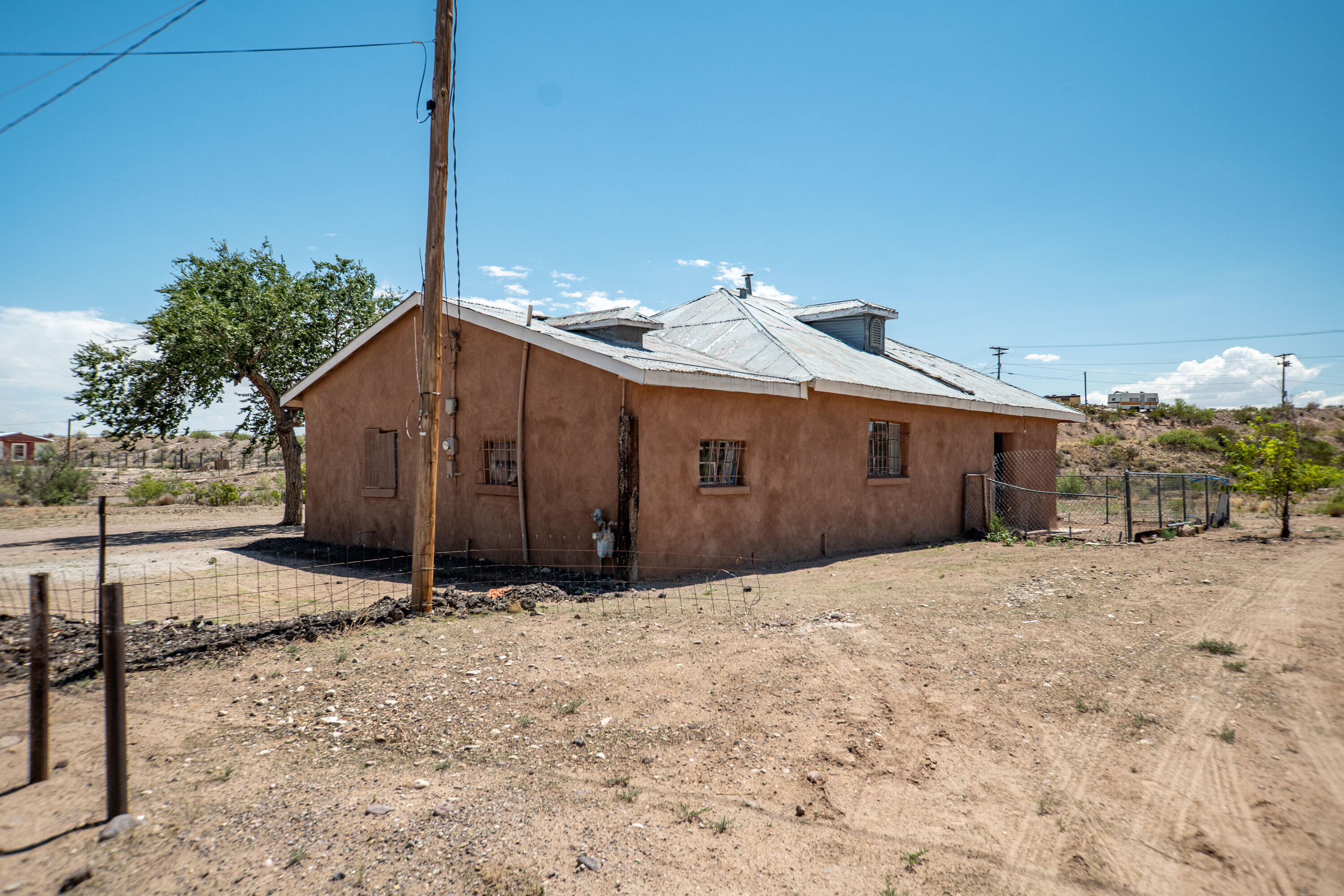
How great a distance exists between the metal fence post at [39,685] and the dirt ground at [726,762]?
0.13m

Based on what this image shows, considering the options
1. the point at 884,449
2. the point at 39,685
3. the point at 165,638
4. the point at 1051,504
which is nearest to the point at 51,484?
the point at 165,638

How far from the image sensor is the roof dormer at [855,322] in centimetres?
1695

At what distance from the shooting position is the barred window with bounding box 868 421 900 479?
13.5 meters

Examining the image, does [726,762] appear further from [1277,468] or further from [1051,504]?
[1051,504]

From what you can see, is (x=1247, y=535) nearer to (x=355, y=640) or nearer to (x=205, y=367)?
(x=355, y=640)

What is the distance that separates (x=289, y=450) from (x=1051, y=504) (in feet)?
61.4

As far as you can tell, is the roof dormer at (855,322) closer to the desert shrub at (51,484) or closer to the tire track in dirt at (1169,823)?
the tire track in dirt at (1169,823)

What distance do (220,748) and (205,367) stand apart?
16.2 metres

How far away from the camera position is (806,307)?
18094 mm

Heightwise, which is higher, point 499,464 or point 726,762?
point 499,464

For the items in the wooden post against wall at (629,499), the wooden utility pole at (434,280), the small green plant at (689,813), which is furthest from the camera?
the wooden post against wall at (629,499)

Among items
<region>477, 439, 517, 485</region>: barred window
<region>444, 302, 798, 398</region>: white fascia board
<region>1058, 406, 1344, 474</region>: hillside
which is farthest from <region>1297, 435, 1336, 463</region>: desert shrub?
<region>477, 439, 517, 485</region>: barred window

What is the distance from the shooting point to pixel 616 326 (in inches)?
485

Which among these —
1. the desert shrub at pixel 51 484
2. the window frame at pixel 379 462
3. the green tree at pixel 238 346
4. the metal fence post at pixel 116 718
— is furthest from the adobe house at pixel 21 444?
the metal fence post at pixel 116 718
